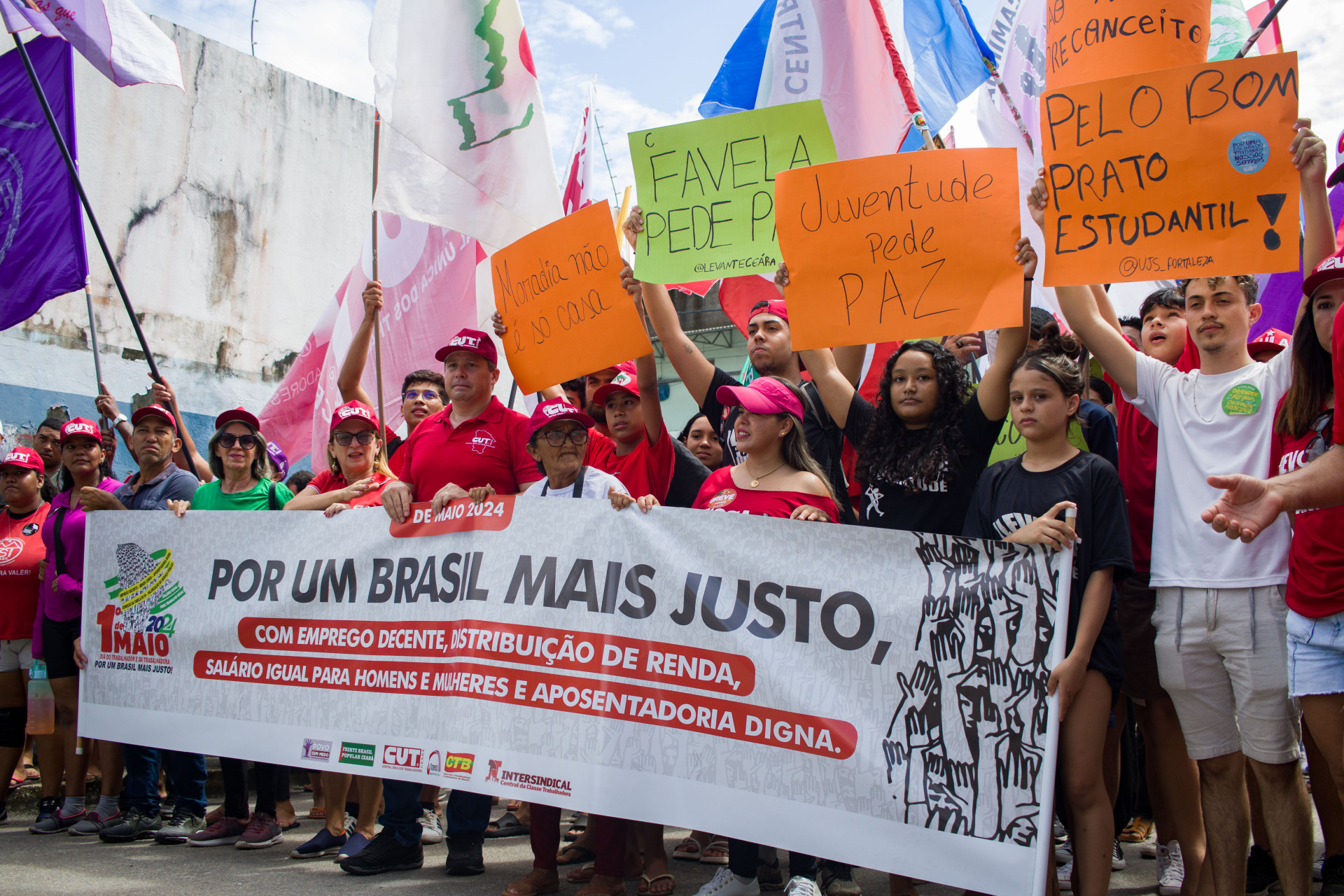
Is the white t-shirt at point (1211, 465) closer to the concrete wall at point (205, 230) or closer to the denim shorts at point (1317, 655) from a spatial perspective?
the denim shorts at point (1317, 655)

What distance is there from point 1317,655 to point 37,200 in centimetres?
673

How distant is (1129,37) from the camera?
149 inches

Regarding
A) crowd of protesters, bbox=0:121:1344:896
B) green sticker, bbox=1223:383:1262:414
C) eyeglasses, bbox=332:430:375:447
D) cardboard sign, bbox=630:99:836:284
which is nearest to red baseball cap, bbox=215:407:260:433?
crowd of protesters, bbox=0:121:1344:896

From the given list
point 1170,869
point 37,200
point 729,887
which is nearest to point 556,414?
point 729,887

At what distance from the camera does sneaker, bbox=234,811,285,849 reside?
4695 mm

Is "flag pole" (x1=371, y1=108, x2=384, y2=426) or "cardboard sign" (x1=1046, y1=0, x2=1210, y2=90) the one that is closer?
"cardboard sign" (x1=1046, y1=0, x2=1210, y2=90)

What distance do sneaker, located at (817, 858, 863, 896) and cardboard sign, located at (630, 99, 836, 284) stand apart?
241cm

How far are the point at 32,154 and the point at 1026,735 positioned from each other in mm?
6330

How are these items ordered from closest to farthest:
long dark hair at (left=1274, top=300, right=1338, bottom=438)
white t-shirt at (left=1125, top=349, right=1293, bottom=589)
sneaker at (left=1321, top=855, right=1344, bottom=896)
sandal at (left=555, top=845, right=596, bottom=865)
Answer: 1. long dark hair at (left=1274, top=300, right=1338, bottom=438)
2. white t-shirt at (left=1125, top=349, right=1293, bottom=589)
3. sneaker at (left=1321, top=855, right=1344, bottom=896)
4. sandal at (left=555, top=845, right=596, bottom=865)

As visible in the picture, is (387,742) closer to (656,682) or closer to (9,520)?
(656,682)

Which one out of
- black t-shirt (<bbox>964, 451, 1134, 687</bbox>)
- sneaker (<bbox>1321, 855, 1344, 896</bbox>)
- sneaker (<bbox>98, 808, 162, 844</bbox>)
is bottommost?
sneaker (<bbox>98, 808, 162, 844</bbox>)

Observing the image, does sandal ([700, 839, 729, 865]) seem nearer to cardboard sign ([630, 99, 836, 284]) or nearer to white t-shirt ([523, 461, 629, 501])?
white t-shirt ([523, 461, 629, 501])

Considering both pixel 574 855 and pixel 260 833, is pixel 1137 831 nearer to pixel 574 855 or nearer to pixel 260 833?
pixel 574 855

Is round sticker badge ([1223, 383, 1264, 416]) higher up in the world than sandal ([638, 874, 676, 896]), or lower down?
higher up
